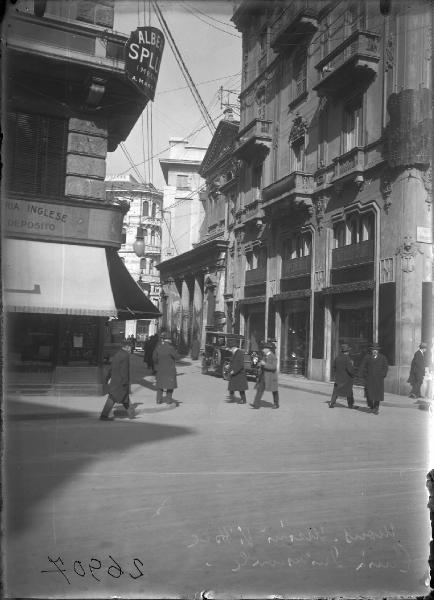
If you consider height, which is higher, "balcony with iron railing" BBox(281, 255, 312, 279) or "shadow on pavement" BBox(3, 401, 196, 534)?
"balcony with iron railing" BBox(281, 255, 312, 279)

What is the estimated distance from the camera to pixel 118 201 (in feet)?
17.2

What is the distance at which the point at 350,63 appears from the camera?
487cm

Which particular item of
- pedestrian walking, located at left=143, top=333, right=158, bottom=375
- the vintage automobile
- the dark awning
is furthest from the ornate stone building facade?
the dark awning

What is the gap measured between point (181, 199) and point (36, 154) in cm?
156

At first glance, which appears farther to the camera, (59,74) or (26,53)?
(59,74)

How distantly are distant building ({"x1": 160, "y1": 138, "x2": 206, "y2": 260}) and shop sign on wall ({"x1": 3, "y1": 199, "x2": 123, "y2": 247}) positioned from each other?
1.90ft

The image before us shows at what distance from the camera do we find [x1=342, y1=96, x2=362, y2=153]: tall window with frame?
595 cm

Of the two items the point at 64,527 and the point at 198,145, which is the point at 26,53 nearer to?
the point at 198,145

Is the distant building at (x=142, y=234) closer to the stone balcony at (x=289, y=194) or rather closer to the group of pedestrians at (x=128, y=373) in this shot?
the group of pedestrians at (x=128, y=373)

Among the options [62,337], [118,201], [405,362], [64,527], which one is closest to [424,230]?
[405,362]

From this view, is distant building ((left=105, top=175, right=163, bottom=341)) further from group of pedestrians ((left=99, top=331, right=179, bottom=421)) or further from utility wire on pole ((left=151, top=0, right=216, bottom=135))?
utility wire on pole ((left=151, top=0, right=216, bottom=135))

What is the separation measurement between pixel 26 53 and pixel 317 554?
14.2 ft

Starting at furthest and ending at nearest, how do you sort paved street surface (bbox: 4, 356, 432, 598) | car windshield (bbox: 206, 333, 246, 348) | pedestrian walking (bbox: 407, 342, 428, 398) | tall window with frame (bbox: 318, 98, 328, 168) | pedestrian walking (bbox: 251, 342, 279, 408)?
pedestrian walking (bbox: 251, 342, 279, 408), car windshield (bbox: 206, 333, 246, 348), tall window with frame (bbox: 318, 98, 328, 168), pedestrian walking (bbox: 407, 342, 428, 398), paved street surface (bbox: 4, 356, 432, 598)

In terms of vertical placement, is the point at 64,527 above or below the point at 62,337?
below
